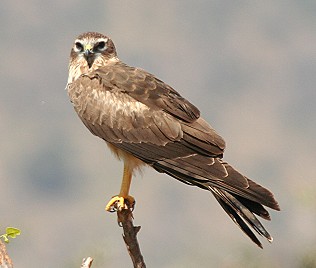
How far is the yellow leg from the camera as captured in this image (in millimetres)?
12781

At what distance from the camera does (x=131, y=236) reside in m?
11.7

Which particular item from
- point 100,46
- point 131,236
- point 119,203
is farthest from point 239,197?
point 100,46

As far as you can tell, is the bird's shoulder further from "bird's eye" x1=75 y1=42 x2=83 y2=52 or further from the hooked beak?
"bird's eye" x1=75 y1=42 x2=83 y2=52

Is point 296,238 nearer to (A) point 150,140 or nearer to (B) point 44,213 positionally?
(A) point 150,140

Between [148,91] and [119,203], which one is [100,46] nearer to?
[148,91]

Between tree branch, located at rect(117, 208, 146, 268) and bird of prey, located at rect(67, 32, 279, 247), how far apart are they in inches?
14.9

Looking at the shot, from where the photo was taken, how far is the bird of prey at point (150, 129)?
1222 cm

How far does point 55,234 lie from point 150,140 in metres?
144

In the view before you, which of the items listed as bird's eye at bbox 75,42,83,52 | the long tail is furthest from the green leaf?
bird's eye at bbox 75,42,83,52

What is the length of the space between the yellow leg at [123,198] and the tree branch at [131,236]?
29cm

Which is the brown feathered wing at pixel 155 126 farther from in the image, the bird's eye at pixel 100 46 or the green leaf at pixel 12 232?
the green leaf at pixel 12 232

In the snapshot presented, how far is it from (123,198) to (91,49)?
7.51 feet

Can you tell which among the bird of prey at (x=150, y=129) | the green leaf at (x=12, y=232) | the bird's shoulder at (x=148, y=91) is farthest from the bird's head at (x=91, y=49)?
the green leaf at (x=12, y=232)

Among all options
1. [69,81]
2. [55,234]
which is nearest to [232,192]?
[69,81]
